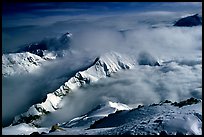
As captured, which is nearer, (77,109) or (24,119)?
(24,119)

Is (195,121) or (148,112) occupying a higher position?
(195,121)

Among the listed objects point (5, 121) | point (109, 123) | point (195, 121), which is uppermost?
point (195, 121)

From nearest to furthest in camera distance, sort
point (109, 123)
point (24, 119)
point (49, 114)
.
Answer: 1. point (109, 123)
2. point (24, 119)
3. point (49, 114)

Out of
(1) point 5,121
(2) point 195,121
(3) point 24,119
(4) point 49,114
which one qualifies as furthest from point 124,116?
(1) point 5,121

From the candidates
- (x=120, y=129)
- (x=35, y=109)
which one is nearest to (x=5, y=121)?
(x=35, y=109)

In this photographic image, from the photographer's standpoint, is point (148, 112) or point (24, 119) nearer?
point (148, 112)

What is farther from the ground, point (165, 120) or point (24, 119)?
point (165, 120)

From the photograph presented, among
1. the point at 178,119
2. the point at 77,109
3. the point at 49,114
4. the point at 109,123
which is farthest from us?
the point at 77,109

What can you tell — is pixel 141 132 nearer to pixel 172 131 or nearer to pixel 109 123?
pixel 172 131

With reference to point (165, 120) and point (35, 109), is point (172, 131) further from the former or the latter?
point (35, 109)
